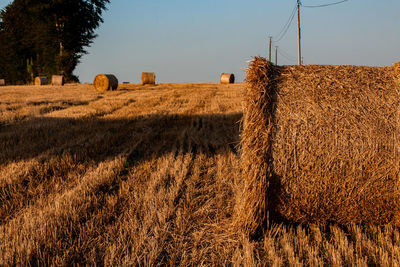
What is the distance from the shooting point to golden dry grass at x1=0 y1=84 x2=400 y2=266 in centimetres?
264

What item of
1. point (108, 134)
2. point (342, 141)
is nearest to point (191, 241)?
point (342, 141)

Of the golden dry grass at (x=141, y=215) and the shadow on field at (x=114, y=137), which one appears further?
the shadow on field at (x=114, y=137)

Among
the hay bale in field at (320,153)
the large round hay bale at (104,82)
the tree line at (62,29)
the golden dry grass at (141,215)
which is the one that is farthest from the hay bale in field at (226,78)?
the hay bale in field at (320,153)

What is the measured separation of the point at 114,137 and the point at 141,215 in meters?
3.85

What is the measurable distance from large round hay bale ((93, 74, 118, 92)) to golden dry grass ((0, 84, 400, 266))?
14839mm

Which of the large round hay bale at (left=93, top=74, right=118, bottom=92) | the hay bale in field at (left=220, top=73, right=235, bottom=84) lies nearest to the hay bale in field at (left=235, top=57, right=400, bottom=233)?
the large round hay bale at (left=93, top=74, right=118, bottom=92)

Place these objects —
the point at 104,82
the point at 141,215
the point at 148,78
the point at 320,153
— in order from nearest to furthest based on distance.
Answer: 1. the point at 320,153
2. the point at 141,215
3. the point at 104,82
4. the point at 148,78

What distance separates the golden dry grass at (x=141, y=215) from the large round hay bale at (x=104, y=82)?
14.8 meters

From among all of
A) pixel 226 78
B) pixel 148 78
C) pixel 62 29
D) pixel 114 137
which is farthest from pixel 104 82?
pixel 62 29

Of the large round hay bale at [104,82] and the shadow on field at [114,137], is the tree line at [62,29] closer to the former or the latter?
the large round hay bale at [104,82]

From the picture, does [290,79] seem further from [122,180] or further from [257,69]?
[122,180]

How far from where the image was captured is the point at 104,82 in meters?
21.0

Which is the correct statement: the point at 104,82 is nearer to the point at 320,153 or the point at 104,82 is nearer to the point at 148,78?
the point at 148,78

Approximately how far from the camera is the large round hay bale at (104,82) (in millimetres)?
20817
